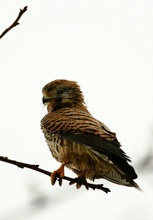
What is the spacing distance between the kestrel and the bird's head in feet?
1.56

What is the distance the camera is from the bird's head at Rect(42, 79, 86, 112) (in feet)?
21.4

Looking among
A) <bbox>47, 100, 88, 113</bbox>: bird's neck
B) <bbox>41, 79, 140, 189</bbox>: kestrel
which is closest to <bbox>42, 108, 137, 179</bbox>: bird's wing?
<bbox>41, 79, 140, 189</bbox>: kestrel

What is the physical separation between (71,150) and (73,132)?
199 millimetres

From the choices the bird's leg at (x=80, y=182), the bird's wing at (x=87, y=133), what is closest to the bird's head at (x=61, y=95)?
the bird's wing at (x=87, y=133)

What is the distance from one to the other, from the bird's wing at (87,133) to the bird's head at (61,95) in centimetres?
38

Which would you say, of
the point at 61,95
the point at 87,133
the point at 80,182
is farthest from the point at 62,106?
the point at 80,182

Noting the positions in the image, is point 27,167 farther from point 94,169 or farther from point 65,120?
point 65,120

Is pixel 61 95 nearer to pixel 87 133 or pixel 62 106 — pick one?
pixel 62 106

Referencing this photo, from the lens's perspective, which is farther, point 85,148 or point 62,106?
point 62,106

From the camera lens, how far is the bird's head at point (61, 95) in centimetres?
652

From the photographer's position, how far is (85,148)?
497 centimetres

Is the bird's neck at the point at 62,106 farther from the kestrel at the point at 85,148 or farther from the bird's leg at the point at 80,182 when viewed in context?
the bird's leg at the point at 80,182

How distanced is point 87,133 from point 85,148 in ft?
0.54

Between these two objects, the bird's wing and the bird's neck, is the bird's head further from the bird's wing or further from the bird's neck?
the bird's wing
